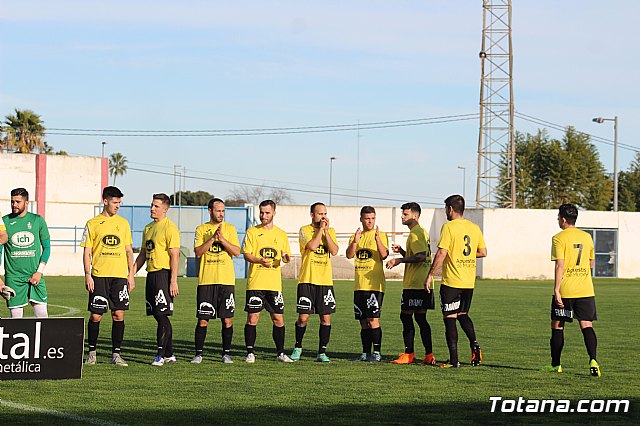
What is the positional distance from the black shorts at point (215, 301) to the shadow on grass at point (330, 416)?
11.7 ft

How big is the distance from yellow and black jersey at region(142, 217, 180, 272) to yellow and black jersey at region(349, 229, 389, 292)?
2482 millimetres

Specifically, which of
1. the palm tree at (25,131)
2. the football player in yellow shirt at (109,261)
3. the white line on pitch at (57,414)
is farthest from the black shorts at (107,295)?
the palm tree at (25,131)

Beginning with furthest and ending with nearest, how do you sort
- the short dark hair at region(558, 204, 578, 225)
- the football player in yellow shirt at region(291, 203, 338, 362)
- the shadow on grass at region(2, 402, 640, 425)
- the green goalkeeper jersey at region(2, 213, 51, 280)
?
the football player in yellow shirt at region(291, 203, 338, 362), the green goalkeeper jersey at region(2, 213, 51, 280), the short dark hair at region(558, 204, 578, 225), the shadow on grass at region(2, 402, 640, 425)

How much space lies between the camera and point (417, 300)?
44.9 feet

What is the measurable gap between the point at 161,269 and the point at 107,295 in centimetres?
76

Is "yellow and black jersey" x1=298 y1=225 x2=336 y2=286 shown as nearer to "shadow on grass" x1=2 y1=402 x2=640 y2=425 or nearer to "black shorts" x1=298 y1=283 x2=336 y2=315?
"black shorts" x1=298 y1=283 x2=336 y2=315

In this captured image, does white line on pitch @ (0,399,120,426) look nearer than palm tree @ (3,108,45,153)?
Yes

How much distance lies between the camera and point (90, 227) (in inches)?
515

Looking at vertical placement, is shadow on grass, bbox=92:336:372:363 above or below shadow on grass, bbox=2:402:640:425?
below

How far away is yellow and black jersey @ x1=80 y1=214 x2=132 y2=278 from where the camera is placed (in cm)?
1298

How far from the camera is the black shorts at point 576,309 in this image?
12414 mm

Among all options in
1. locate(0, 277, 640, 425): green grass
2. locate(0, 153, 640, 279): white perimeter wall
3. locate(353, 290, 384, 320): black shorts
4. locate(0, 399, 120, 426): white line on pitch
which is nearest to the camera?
locate(0, 399, 120, 426): white line on pitch

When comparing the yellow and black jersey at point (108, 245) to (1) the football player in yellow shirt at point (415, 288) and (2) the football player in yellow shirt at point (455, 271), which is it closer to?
(1) the football player in yellow shirt at point (415, 288)

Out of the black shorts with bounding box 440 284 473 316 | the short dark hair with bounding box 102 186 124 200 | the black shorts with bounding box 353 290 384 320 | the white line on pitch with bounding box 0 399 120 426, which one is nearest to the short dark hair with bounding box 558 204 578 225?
the black shorts with bounding box 440 284 473 316
